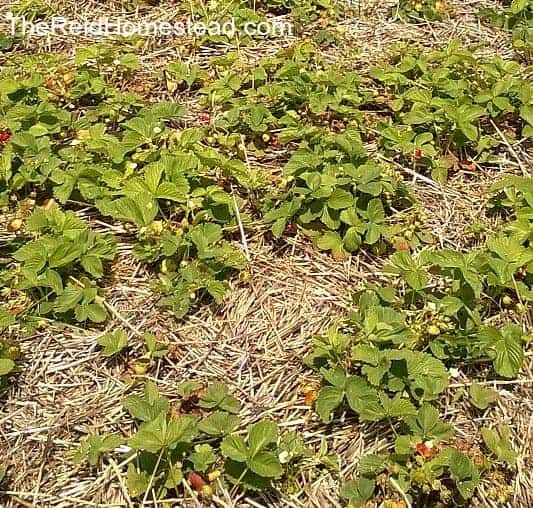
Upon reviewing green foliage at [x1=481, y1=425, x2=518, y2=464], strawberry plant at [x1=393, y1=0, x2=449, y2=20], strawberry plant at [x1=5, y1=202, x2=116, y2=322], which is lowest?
green foliage at [x1=481, y1=425, x2=518, y2=464]

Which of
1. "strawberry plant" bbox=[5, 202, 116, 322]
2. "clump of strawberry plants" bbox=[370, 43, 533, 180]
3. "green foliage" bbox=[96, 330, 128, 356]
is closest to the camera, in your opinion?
"green foliage" bbox=[96, 330, 128, 356]

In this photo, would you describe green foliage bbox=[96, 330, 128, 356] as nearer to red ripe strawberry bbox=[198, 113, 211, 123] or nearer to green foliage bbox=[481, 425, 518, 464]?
green foliage bbox=[481, 425, 518, 464]

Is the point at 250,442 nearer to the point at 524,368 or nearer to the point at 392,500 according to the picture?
the point at 392,500

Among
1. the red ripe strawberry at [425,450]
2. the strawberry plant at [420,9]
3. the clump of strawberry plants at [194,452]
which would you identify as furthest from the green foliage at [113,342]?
the strawberry plant at [420,9]

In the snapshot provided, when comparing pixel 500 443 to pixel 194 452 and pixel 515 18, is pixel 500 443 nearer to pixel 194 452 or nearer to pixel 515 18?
pixel 194 452

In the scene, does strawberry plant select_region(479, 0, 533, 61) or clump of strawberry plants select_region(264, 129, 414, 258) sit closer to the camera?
clump of strawberry plants select_region(264, 129, 414, 258)

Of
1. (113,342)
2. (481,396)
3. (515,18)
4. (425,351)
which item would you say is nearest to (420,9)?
(515,18)

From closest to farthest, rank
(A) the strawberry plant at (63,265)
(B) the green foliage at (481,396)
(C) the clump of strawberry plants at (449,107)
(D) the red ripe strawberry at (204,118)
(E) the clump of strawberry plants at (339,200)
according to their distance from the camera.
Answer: (B) the green foliage at (481,396), (A) the strawberry plant at (63,265), (E) the clump of strawberry plants at (339,200), (C) the clump of strawberry plants at (449,107), (D) the red ripe strawberry at (204,118)

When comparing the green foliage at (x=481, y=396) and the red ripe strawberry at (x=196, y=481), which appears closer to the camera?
the red ripe strawberry at (x=196, y=481)

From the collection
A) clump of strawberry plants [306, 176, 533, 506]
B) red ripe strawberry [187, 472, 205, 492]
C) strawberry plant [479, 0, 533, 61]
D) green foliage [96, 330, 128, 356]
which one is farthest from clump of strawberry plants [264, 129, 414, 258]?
strawberry plant [479, 0, 533, 61]

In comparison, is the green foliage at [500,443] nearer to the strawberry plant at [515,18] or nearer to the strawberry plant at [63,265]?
the strawberry plant at [63,265]

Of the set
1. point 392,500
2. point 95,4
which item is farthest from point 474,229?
point 95,4

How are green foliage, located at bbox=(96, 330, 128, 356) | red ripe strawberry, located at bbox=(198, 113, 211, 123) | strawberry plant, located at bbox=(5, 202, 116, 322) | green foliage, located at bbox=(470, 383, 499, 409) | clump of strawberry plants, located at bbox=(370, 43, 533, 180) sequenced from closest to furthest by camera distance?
green foliage, located at bbox=(470, 383, 499, 409) < green foliage, located at bbox=(96, 330, 128, 356) < strawberry plant, located at bbox=(5, 202, 116, 322) < clump of strawberry plants, located at bbox=(370, 43, 533, 180) < red ripe strawberry, located at bbox=(198, 113, 211, 123)

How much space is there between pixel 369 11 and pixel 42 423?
10.3 ft
